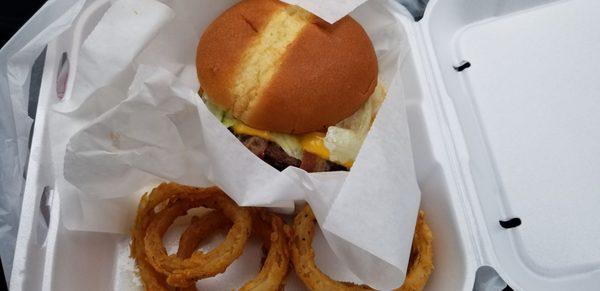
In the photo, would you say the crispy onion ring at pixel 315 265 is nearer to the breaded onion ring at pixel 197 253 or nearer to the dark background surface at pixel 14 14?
the breaded onion ring at pixel 197 253

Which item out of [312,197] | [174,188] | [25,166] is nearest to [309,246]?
[312,197]

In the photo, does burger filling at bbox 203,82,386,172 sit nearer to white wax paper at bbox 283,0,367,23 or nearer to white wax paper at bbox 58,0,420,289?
white wax paper at bbox 58,0,420,289

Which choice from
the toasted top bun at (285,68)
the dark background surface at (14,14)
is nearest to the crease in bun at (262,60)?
the toasted top bun at (285,68)

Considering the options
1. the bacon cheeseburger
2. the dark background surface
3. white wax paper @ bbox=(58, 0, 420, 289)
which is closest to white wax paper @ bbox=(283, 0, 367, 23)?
the bacon cheeseburger

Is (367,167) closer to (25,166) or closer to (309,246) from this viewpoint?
(309,246)

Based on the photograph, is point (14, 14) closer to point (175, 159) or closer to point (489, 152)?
point (175, 159)
